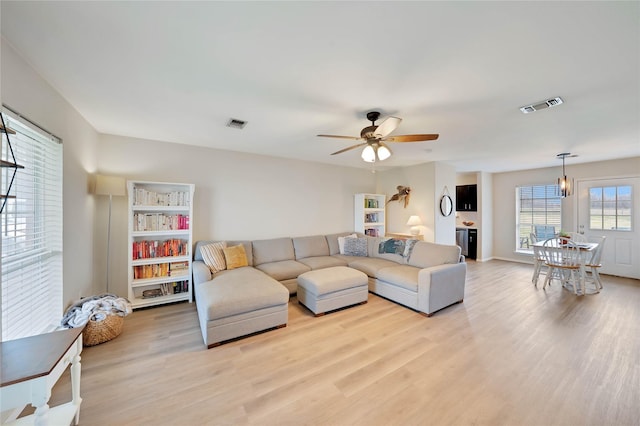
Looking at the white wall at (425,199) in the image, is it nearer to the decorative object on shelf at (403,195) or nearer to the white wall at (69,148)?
the decorative object on shelf at (403,195)

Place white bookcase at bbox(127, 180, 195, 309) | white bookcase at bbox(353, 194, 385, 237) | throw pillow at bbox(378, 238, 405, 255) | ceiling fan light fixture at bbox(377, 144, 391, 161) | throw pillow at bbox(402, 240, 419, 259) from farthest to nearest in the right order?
white bookcase at bbox(353, 194, 385, 237) → throw pillow at bbox(378, 238, 405, 255) → throw pillow at bbox(402, 240, 419, 259) → white bookcase at bbox(127, 180, 195, 309) → ceiling fan light fixture at bbox(377, 144, 391, 161)

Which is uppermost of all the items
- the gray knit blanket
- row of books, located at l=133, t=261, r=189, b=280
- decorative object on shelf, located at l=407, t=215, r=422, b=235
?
decorative object on shelf, located at l=407, t=215, r=422, b=235

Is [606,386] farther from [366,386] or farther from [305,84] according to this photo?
[305,84]

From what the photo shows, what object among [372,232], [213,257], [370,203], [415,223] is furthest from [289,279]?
[415,223]

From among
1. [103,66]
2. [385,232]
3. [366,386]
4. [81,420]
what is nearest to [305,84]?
[103,66]

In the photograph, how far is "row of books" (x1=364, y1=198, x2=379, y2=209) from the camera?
18.4ft

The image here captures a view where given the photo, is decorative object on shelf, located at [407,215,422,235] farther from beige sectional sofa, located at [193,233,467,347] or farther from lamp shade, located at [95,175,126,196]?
lamp shade, located at [95,175,126,196]

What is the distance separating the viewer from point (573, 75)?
1863 millimetres

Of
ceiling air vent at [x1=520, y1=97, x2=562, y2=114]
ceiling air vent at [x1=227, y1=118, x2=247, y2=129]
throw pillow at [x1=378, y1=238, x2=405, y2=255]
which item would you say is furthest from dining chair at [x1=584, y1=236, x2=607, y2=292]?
ceiling air vent at [x1=227, y1=118, x2=247, y2=129]

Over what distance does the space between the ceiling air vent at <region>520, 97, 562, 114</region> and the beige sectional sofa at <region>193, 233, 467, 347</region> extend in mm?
1918

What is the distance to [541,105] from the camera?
2.37 meters

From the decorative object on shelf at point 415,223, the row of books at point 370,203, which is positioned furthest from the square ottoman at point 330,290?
the row of books at point 370,203

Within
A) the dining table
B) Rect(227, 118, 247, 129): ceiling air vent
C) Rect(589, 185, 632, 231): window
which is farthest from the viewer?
Rect(589, 185, 632, 231): window

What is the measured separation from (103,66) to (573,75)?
356 cm
